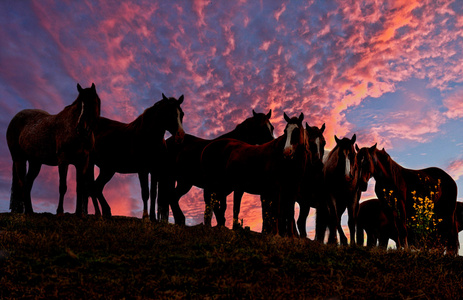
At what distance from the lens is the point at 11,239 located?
279 inches

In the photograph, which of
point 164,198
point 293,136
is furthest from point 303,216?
point 164,198

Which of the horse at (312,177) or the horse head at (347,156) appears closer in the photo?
the horse head at (347,156)

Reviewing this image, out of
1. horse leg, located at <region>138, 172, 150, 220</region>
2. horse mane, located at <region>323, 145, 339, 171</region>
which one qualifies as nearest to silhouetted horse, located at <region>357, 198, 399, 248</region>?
horse mane, located at <region>323, 145, 339, 171</region>

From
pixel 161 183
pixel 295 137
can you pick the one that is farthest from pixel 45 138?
pixel 295 137

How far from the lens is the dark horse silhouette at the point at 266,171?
32.4 ft

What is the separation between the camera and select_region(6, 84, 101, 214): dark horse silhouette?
10.8 m

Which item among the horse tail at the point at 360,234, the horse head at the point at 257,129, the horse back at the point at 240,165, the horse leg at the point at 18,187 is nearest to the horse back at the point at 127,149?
the horse back at the point at 240,165

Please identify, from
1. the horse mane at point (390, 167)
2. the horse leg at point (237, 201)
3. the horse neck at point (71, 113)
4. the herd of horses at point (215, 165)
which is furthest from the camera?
the horse mane at point (390, 167)

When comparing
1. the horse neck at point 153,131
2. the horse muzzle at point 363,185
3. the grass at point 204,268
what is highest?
the horse neck at point 153,131

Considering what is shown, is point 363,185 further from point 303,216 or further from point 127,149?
point 127,149

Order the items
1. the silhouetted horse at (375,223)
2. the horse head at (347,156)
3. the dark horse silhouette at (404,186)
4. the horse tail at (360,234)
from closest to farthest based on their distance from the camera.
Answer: the horse head at (347,156)
the dark horse silhouette at (404,186)
the horse tail at (360,234)
the silhouetted horse at (375,223)

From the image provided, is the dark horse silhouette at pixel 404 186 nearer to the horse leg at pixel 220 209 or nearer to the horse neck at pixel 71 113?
the horse leg at pixel 220 209

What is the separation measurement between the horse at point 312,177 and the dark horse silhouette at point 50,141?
702cm

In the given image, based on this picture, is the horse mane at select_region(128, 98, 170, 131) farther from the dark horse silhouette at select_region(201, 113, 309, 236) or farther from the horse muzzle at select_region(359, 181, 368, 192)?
the horse muzzle at select_region(359, 181, 368, 192)
